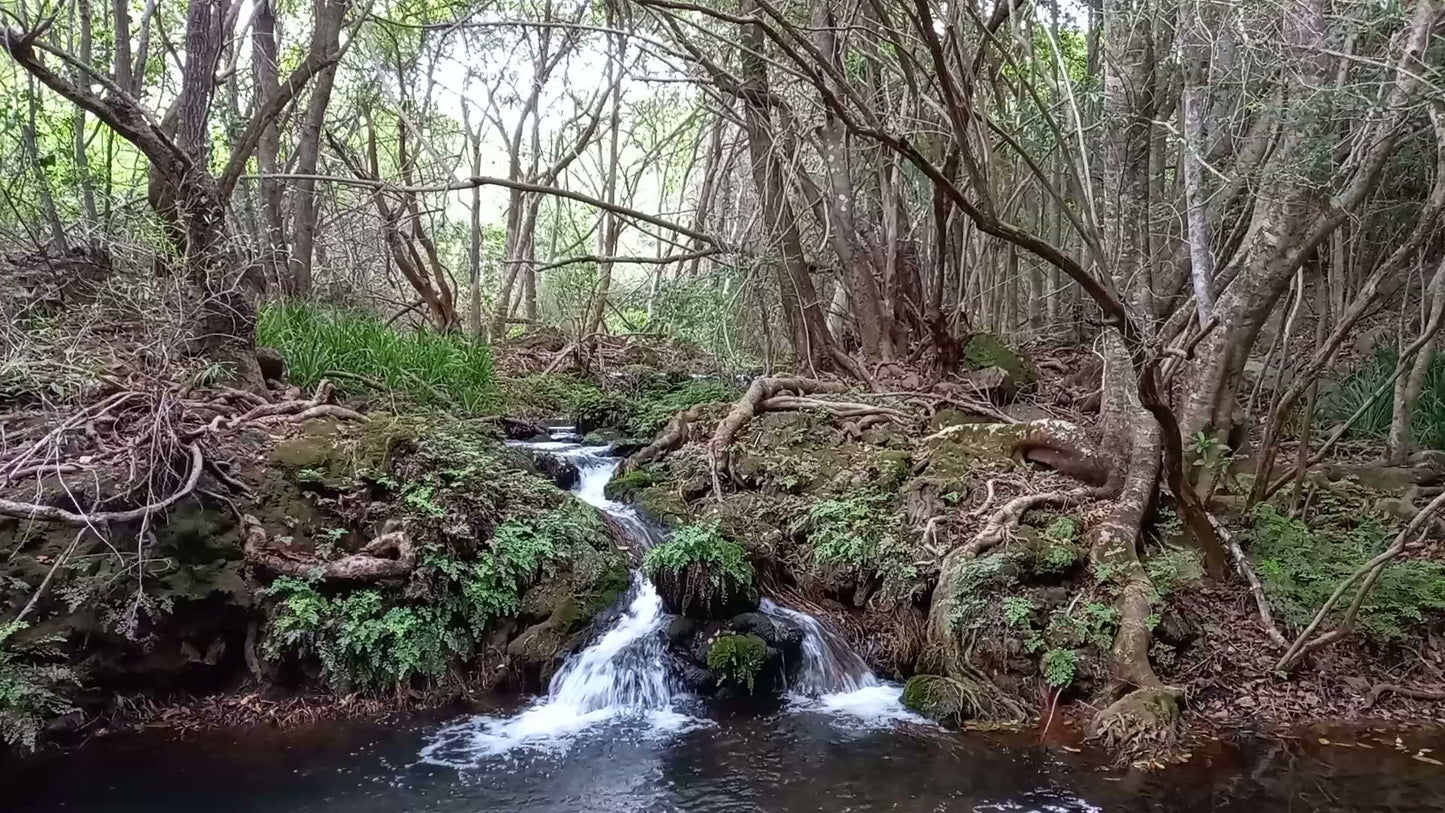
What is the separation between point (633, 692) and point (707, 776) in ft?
3.58

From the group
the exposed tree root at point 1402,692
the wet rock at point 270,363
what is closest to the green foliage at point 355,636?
the wet rock at point 270,363

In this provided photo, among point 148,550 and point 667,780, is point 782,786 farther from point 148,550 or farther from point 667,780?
point 148,550

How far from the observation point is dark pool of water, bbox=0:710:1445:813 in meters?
4.37

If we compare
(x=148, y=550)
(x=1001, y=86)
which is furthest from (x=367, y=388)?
(x=1001, y=86)

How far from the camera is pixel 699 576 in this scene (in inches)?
232

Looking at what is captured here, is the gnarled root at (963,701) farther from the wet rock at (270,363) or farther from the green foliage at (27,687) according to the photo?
the wet rock at (270,363)

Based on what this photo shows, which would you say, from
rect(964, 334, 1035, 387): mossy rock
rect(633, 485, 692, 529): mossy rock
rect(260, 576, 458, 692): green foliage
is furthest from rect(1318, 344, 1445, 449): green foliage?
rect(260, 576, 458, 692): green foliage

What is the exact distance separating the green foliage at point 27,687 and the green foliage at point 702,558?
342cm

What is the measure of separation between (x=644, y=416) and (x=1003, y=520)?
4.41 metres

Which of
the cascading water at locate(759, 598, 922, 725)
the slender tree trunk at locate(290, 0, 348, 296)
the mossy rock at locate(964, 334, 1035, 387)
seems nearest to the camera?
the cascading water at locate(759, 598, 922, 725)

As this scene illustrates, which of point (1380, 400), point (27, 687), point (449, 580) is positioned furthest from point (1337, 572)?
point (27, 687)

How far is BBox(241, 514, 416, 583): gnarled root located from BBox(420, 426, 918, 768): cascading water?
1.09 m

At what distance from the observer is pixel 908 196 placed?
37.2 ft

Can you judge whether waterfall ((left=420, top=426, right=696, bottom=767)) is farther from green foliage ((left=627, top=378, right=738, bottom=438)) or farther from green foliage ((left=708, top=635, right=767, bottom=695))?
green foliage ((left=627, top=378, right=738, bottom=438))
